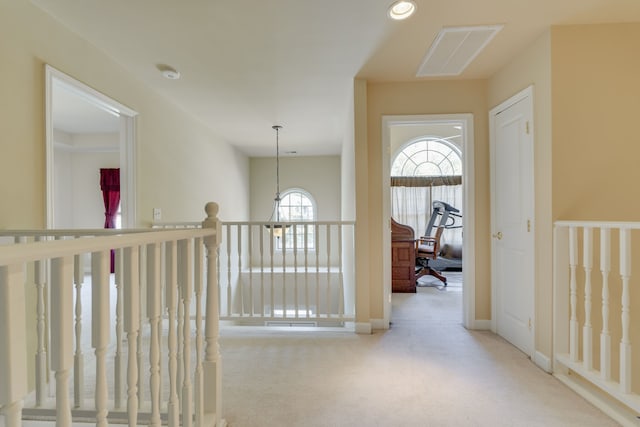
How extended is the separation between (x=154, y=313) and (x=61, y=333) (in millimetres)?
337

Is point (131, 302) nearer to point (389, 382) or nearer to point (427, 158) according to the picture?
point (389, 382)

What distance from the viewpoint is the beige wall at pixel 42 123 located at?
1690 mm

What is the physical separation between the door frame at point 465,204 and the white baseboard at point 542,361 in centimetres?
66

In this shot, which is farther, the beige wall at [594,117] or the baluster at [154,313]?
the beige wall at [594,117]

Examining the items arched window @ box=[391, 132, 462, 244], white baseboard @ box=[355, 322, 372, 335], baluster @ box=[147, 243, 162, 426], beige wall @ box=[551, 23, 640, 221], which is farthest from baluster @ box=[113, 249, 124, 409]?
arched window @ box=[391, 132, 462, 244]

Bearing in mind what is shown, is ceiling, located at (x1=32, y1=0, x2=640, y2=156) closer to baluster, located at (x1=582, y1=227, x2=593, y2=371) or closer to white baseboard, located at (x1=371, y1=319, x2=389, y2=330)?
baluster, located at (x1=582, y1=227, x2=593, y2=371)

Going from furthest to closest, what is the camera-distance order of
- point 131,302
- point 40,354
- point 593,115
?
point 593,115 → point 40,354 → point 131,302

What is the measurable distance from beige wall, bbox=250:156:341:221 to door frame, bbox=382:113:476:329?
3.97 m

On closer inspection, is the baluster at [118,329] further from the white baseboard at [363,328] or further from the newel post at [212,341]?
the white baseboard at [363,328]

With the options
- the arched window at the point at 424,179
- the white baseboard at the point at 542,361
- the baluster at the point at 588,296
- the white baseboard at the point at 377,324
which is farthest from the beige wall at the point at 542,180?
the arched window at the point at 424,179

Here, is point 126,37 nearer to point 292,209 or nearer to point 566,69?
point 566,69

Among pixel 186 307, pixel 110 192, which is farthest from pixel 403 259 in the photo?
pixel 110 192

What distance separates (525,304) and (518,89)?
1.70 meters

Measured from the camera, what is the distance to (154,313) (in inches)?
40.6
